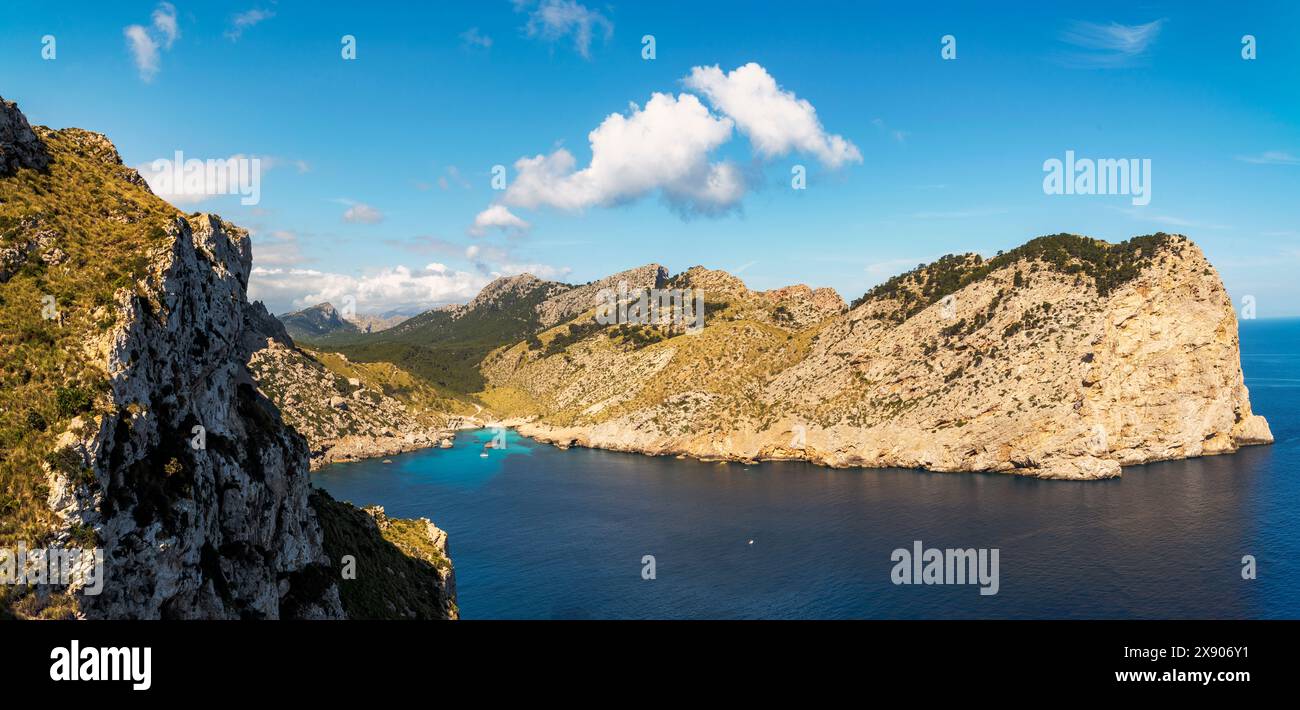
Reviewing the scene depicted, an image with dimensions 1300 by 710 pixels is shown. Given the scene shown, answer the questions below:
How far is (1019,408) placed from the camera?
149m

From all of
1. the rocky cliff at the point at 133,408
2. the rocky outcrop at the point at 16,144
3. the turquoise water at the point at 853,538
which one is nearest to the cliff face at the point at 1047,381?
the turquoise water at the point at 853,538

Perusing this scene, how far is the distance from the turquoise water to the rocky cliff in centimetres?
4775

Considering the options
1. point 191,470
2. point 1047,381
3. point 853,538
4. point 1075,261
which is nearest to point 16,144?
point 191,470

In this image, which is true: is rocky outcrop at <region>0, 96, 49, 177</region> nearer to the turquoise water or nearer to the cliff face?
the turquoise water

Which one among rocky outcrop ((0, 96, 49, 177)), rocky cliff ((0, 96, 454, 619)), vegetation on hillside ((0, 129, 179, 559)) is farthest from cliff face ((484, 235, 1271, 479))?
rocky outcrop ((0, 96, 49, 177))

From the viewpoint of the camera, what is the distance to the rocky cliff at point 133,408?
2764 cm

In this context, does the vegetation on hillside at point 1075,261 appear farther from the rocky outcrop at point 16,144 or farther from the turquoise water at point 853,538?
the rocky outcrop at point 16,144

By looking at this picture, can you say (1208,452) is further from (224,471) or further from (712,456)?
(224,471)

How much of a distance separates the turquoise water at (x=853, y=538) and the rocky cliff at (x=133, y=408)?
4775 centimetres

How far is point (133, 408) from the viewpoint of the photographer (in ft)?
101

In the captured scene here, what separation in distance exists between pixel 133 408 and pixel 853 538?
324 feet
